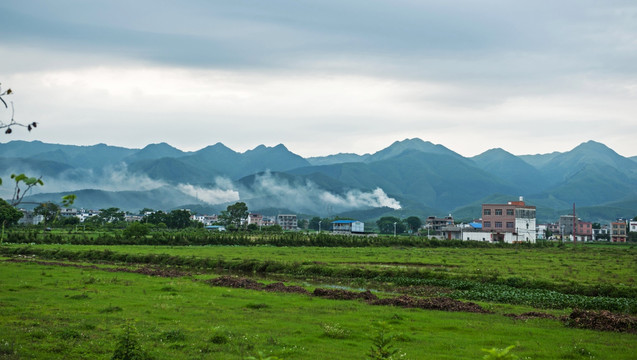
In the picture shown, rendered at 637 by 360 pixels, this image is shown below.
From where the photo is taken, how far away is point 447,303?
28.6 metres

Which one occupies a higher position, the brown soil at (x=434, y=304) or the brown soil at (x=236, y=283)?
the brown soil at (x=236, y=283)

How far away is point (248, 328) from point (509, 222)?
115 m

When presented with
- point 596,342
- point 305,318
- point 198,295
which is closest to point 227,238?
point 198,295

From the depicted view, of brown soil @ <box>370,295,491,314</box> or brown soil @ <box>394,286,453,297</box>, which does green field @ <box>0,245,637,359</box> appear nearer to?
brown soil @ <box>370,295,491,314</box>

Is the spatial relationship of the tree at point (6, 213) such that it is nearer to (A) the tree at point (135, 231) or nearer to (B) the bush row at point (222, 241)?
(B) the bush row at point (222, 241)

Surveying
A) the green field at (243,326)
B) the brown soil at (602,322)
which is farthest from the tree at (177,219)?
the brown soil at (602,322)

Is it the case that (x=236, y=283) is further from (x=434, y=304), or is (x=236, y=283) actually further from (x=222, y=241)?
(x=222, y=241)

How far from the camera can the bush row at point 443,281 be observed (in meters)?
32.4

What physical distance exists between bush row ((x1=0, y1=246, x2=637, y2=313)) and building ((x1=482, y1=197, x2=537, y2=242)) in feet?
278

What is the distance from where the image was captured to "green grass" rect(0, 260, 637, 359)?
707 inches

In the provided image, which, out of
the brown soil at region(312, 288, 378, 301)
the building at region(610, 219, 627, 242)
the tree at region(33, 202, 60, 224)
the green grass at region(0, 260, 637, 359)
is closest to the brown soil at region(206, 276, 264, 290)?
the green grass at region(0, 260, 637, 359)

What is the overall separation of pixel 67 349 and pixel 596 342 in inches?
739

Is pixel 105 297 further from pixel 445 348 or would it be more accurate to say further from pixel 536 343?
pixel 536 343

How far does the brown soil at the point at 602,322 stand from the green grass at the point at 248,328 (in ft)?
2.39
